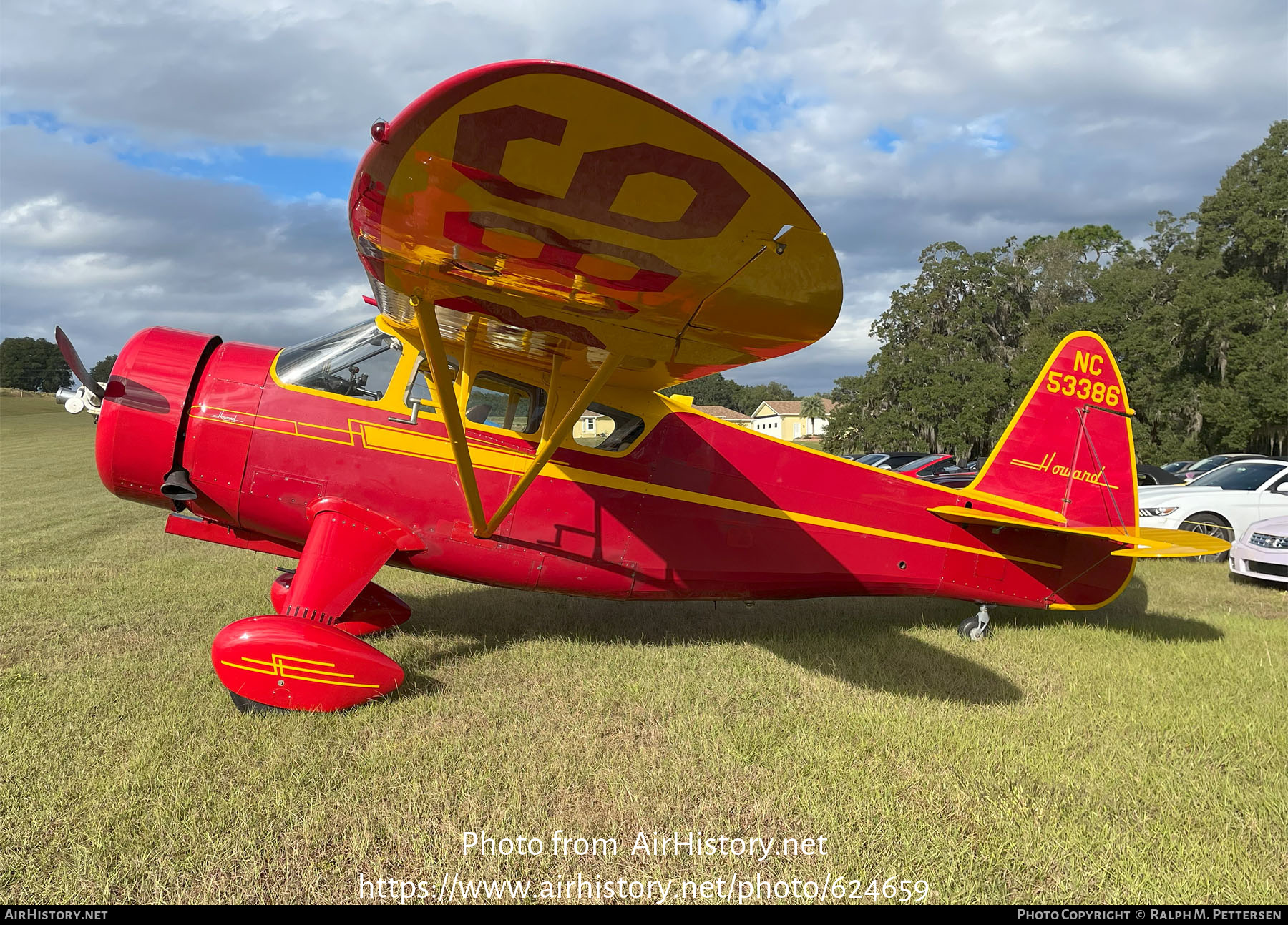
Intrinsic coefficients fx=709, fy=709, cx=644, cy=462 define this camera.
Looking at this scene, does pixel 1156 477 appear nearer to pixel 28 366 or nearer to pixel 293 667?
pixel 293 667

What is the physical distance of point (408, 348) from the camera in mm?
5023

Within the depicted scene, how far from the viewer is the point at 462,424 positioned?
4.65 metres

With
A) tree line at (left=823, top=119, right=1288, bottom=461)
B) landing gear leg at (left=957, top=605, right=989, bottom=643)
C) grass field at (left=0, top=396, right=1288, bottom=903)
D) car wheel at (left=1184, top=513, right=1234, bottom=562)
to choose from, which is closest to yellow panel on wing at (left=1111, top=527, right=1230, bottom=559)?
grass field at (left=0, top=396, right=1288, bottom=903)

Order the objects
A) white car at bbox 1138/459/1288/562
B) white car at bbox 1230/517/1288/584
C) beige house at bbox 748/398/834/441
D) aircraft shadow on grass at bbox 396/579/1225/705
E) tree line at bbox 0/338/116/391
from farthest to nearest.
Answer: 1. beige house at bbox 748/398/834/441
2. tree line at bbox 0/338/116/391
3. white car at bbox 1138/459/1288/562
4. white car at bbox 1230/517/1288/584
5. aircraft shadow on grass at bbox 396/579/1225/705

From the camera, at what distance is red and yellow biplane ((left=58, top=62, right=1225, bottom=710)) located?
8.08 ft

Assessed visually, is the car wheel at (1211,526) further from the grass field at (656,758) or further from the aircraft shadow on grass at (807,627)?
the grass field at (656,758)

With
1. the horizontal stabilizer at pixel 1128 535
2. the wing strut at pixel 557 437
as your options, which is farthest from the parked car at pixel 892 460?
the wing strut at pixel 557 437

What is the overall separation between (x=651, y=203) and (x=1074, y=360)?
563cm

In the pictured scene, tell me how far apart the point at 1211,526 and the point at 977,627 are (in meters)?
7.80

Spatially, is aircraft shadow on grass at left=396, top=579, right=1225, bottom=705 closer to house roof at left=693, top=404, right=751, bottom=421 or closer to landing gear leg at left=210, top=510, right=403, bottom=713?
landing gear leg at left=210, top=510, right=403, bottom=713

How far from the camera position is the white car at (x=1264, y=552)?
8.85 m

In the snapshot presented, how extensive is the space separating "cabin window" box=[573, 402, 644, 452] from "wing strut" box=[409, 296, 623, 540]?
1.30ft

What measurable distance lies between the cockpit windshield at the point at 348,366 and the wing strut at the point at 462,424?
26.0 inches
